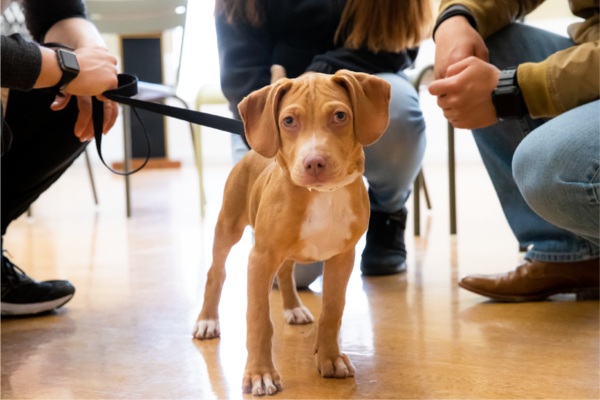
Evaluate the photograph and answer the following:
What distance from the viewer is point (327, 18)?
199 cm

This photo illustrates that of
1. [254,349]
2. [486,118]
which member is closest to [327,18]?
[486,118]

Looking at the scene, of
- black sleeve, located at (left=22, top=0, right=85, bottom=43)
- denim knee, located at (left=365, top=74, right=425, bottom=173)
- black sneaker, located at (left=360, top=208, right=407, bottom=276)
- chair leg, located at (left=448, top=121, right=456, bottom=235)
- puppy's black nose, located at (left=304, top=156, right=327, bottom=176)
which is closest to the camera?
puppy's black nose, located at (left=304, top=156, right=327, bottom=176)

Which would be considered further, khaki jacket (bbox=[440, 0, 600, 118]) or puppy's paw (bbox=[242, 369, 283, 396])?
khaki jacket (bbox=[440, 0, 600, 118])

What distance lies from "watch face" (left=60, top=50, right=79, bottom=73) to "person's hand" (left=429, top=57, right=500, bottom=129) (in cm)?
88

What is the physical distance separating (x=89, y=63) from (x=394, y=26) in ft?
3.37

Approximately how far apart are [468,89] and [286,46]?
872 mm

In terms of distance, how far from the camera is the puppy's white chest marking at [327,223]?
1081mm

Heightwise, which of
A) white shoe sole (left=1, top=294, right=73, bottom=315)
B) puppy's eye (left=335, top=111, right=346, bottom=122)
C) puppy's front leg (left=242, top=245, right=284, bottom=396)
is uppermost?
puppy's eye (left=335, top=111, right=346, bottom=122)

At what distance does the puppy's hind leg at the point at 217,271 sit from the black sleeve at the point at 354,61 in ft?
2.45

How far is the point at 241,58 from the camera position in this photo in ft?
6.49

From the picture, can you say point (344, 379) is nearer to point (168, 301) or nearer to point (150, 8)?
point (168, 301)

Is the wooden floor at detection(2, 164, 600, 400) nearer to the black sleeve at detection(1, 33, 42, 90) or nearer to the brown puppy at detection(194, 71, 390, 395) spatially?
the brown puppy at detection(194, 71, 390, 395)

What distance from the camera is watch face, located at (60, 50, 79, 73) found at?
1365 mm

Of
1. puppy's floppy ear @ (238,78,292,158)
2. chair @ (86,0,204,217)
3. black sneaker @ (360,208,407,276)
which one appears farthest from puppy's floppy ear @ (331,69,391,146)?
chair @ (86,0,204,217)
